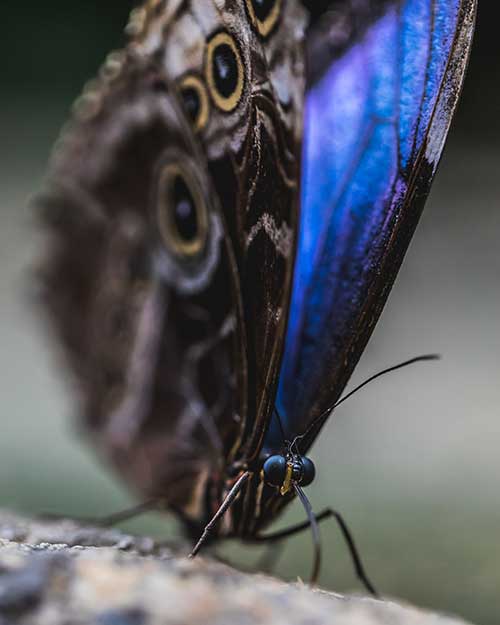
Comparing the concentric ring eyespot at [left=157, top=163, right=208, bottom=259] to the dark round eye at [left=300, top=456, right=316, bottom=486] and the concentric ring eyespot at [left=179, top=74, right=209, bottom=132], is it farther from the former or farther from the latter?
the dark round eye at [left=300, top=456, right=316, bottom=486]

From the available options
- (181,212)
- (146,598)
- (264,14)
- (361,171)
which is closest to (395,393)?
(181,212)

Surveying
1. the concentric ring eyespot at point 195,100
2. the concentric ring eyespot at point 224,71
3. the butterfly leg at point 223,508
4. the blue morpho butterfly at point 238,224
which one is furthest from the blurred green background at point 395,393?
the concentric ring eyespot at point 224,71

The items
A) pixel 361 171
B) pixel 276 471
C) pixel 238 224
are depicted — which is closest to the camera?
pixel 276 471

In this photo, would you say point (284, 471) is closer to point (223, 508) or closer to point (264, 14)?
point (223, 508)

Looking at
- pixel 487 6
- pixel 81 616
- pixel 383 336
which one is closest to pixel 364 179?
pixel 81 616

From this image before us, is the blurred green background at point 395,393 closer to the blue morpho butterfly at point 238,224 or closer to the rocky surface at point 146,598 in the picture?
the blue morpho butterfly at point 238,224

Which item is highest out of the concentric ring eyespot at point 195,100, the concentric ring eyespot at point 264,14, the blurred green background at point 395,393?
the concentric ring eyespot at point 264,14
